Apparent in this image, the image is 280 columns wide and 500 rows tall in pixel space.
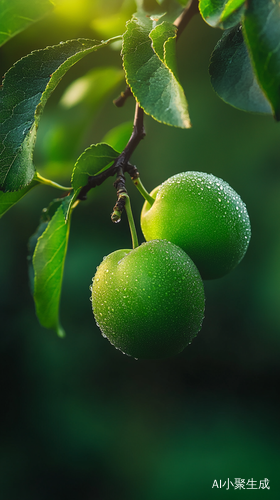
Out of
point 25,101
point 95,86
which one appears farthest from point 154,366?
point 25,101

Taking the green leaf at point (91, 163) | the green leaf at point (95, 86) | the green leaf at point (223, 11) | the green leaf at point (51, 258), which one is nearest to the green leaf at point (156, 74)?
the green leaf at point (223, 11)

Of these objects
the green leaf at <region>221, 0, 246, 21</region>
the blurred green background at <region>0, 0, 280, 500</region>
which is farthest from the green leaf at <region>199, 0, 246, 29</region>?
the blurred green background at <region>0, 0, 280, 500</region>

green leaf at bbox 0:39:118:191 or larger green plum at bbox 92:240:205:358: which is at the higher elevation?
green leaf at bbox 0:39:118:191

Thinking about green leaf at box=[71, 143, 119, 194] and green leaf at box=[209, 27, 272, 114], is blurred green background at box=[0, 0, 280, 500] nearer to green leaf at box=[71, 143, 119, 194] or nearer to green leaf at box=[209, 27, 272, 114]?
green leaf at box=[71, 143, 119, 194]

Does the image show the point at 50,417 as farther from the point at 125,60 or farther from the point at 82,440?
the point at 125,60

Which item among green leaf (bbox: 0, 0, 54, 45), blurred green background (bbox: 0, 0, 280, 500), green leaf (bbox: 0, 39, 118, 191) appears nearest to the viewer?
green leaf (bbox: 0, 39, 118, 191)

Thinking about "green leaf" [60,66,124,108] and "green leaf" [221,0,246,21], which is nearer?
"green leaf" [221,0,246,21]
